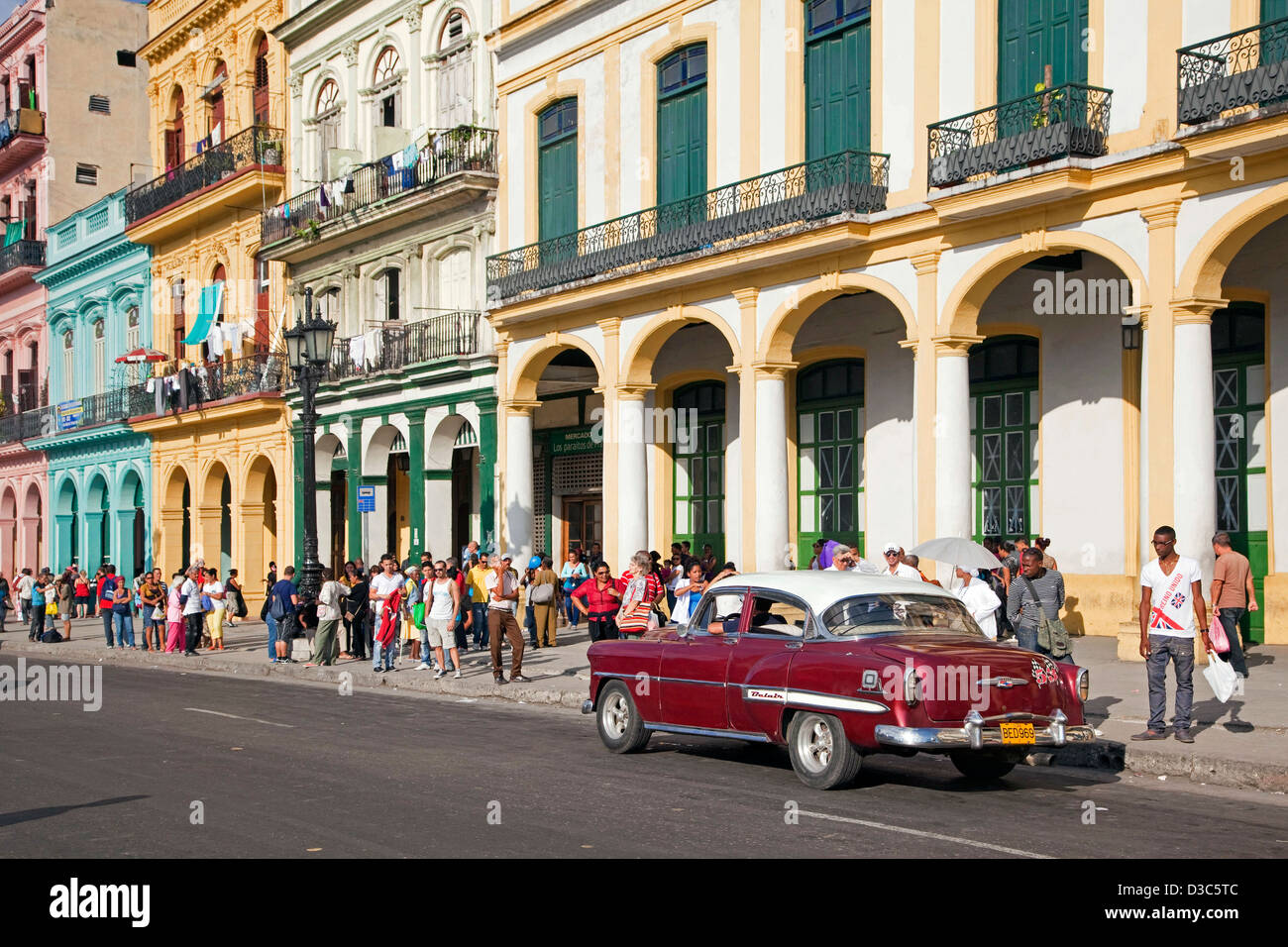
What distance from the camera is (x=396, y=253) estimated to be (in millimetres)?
33312

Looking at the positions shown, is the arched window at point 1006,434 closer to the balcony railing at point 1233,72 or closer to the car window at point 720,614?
the balcony railing at point 1233,72

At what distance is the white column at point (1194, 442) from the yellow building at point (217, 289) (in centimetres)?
2451

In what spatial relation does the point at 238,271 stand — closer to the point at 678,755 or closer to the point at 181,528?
the point at 181,528

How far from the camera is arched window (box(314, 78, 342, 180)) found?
35969 millimetres

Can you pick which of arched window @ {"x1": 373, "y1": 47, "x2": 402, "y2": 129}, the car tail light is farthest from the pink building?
the car tail light

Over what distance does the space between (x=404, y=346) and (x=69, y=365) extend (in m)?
19.6

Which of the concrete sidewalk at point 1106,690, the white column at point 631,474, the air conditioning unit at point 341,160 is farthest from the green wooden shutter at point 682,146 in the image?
the air conditioning unit at point 341,160

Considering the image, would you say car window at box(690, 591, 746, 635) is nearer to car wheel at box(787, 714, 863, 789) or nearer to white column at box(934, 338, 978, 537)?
car wheel at box(787, 714, 863, 789)

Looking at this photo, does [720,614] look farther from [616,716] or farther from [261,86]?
[261,86]

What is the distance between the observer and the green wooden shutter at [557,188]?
92.8 ft

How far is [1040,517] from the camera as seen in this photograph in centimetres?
2181

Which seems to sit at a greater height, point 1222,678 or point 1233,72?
point 1233,72

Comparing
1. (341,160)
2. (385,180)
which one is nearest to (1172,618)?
(385,180)
